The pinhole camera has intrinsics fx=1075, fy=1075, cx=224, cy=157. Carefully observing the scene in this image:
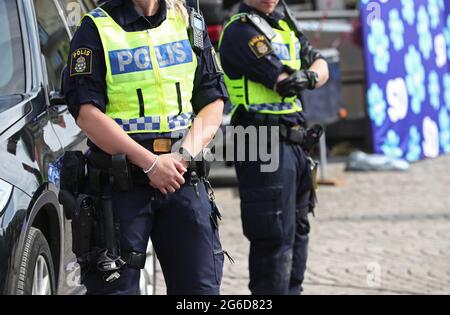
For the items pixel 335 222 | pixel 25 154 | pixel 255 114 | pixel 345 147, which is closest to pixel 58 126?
pixel 25 154

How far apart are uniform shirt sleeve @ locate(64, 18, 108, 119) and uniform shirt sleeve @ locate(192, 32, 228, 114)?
0.37 meters

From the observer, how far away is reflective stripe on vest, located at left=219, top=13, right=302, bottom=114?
5.32 meters

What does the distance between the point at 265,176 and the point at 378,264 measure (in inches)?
81.2

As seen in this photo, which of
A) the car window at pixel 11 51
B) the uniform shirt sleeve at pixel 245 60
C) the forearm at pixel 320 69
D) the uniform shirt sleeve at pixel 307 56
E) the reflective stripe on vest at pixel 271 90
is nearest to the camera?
the car window at pixel 11 51

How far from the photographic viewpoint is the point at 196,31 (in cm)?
392

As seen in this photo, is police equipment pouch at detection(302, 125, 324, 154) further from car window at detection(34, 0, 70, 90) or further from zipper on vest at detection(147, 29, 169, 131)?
zipper on vest at detection(147, 29, 169, 131)

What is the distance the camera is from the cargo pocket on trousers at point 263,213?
5.22 metres

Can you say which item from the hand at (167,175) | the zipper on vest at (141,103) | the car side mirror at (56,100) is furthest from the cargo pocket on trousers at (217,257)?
the car side mirror at (56,100)

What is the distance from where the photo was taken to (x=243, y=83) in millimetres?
5367

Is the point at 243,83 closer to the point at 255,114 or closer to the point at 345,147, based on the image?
the point at 255,114

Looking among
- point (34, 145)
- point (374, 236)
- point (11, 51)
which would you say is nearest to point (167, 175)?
point (34, 145)

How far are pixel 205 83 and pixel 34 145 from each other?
0.77 m

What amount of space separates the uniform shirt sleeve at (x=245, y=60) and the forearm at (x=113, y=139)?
1.63 metres

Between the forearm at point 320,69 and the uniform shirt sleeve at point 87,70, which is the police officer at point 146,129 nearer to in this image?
the uniform shirt sleeve at point 87,70
